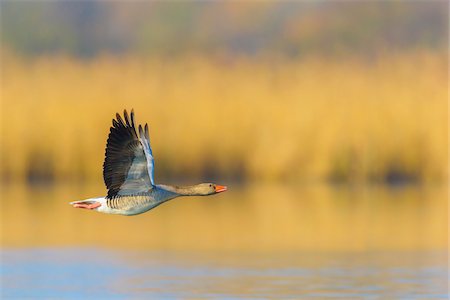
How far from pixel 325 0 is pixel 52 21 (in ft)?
53.8

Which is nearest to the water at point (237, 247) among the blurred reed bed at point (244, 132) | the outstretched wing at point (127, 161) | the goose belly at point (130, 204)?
the goose belly at point (130, 204)

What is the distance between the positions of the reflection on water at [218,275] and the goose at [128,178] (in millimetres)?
886

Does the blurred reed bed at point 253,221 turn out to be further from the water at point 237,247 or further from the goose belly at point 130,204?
the goose belly at point 130,204

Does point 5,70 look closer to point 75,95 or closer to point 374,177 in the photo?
point 75,95

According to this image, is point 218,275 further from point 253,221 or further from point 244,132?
point 244,132

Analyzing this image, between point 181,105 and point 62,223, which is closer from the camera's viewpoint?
point 62,223

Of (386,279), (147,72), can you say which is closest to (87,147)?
(147,72)

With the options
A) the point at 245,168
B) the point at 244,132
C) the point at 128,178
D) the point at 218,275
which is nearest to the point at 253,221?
the point at 218,275

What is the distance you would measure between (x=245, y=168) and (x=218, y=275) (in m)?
9.42

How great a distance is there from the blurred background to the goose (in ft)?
3.09

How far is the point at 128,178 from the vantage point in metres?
11.3

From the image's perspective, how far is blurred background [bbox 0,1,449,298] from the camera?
13477mm

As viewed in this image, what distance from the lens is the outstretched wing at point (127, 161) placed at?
11109 millimetres

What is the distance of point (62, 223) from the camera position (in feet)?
55.4
